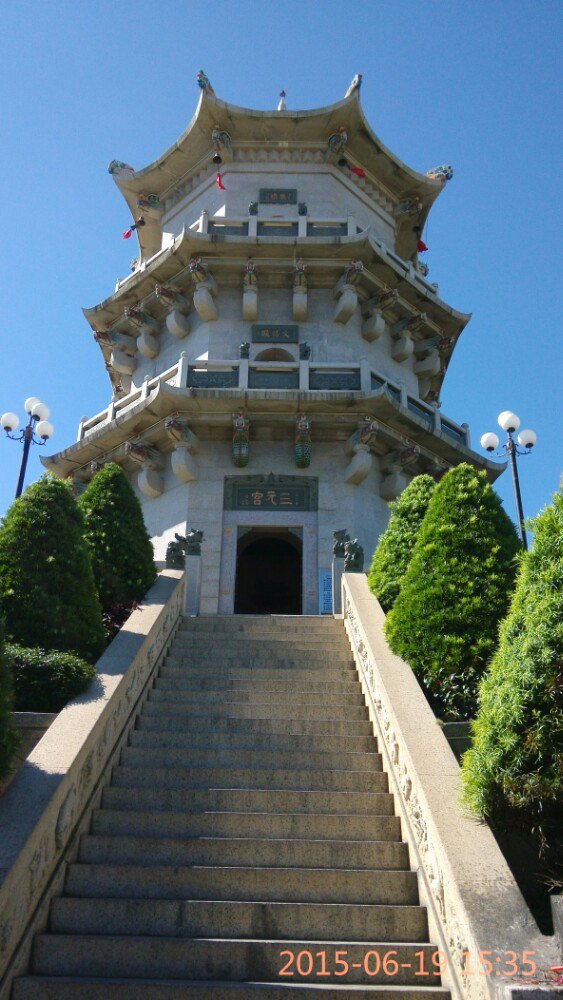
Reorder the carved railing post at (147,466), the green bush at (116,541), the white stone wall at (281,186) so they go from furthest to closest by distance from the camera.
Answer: the white stone wall at (281,186) < the carved railing post at (147,466) < the green bush at (116,541)

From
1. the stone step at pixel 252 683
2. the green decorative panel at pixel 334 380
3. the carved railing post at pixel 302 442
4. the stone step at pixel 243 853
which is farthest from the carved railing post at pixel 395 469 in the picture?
the stone step at pixel 243 853

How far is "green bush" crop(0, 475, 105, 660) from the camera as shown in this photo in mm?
8508

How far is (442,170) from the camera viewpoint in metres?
25.0

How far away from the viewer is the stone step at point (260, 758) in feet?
25.5

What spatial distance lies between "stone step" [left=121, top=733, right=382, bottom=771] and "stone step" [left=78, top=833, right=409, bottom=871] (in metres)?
1.39

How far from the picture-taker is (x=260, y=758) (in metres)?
7.84

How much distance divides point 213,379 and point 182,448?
2075mm

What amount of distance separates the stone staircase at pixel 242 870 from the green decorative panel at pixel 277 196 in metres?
18.2

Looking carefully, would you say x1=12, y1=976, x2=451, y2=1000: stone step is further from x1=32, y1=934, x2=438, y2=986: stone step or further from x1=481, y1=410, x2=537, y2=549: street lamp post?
x1=481, y1=410, x2=537, y2=549: street lamp post

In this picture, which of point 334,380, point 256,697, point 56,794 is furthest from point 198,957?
point 334,380

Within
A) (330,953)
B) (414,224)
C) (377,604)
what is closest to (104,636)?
(377,604)

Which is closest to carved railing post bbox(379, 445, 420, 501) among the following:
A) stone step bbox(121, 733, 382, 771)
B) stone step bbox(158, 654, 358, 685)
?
stone step bbox(158, 654, 358, 685)

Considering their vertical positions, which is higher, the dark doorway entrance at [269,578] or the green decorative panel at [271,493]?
the green decorative panel at [271,493]
